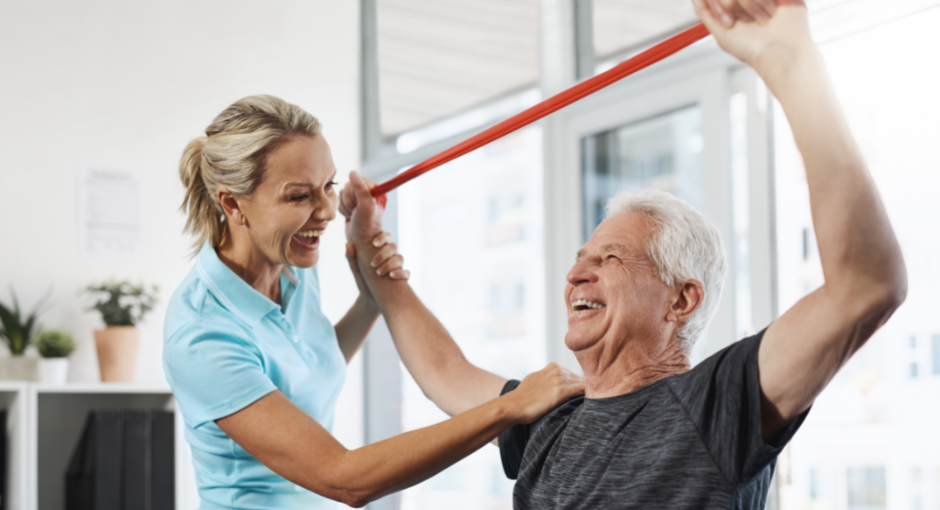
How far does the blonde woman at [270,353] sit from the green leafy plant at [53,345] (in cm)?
139

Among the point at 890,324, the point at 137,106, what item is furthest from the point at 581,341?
the point at 137,106

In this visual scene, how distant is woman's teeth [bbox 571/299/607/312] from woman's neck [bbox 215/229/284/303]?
674 mm

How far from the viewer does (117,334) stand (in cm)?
300

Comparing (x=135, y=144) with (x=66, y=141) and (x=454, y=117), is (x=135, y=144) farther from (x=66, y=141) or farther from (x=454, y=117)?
(x=454, y=117)

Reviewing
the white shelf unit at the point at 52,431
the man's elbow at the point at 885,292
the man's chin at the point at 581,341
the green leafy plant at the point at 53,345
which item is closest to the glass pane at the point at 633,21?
the man's chin at the point at 581,341

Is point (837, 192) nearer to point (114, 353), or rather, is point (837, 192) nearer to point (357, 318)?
point (357, 318)

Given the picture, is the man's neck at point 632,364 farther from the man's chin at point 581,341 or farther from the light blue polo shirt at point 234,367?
the light blue polo shirt at point 234,367

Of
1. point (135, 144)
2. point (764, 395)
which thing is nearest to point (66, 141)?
point (135, 144)

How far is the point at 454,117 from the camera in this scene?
3.68 m

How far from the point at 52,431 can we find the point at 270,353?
5.60ft

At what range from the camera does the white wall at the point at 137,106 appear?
3062 mm

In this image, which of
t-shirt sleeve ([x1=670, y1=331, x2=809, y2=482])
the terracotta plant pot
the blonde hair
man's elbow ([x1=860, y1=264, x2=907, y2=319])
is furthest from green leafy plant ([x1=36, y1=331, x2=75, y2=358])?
man's elbow ([x1=860, y1=264, x2=907, y2=319])

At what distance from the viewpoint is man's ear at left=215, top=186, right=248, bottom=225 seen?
1.69 metres

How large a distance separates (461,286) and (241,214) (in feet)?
6.67
